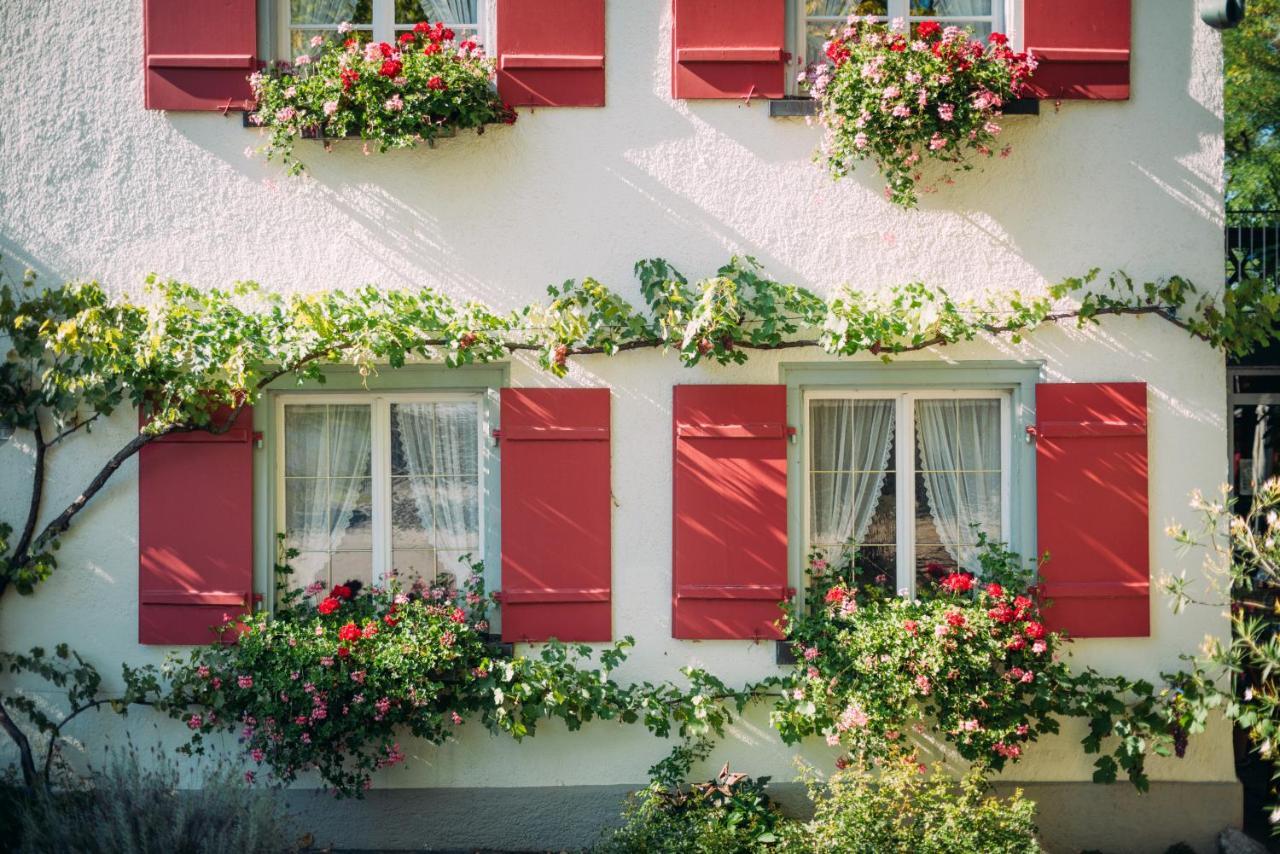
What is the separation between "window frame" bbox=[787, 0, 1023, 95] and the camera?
616 cm

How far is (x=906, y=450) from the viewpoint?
247 inches

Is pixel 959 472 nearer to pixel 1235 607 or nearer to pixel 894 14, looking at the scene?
pixel 1235 607

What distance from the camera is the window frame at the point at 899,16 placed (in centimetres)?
616

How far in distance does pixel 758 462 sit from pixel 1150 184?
2.43 m

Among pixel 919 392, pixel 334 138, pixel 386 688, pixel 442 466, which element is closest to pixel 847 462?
pixel 919 392

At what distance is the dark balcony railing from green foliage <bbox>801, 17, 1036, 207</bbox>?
2.10 meters

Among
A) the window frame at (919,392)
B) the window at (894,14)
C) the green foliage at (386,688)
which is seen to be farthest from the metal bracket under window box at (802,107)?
the green foliage at (386,688)

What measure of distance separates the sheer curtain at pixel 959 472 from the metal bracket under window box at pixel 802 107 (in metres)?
1.48

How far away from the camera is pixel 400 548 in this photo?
6.26 metres

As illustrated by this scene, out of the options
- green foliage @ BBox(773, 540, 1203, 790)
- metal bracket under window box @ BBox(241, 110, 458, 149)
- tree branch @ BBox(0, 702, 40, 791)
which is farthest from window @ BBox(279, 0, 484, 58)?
tree branch @ BBox(0, 702, 40, 791)

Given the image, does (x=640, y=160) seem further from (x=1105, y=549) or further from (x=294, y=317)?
(x=1105, y=549)

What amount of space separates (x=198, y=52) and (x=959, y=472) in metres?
4.40

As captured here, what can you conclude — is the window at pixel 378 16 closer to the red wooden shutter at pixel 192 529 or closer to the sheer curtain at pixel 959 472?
the red wooden shutter at pixel 192 529

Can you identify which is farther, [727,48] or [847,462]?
[847,462]
